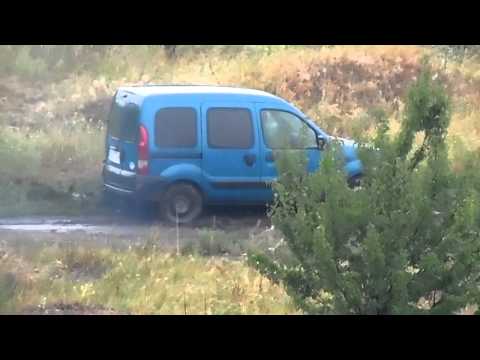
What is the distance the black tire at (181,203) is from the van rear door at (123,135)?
2.08 ft

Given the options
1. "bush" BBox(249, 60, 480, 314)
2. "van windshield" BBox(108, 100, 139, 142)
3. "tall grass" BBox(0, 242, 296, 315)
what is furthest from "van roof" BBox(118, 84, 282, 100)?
"bush" BBox(249, 60, 480, 314)

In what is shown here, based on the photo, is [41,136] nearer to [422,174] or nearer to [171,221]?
[171,221]

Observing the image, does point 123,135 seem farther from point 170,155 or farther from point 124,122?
point 170,155

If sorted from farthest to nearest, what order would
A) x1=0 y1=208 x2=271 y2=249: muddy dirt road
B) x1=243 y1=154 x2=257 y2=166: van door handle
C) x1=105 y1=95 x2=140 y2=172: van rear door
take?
x1=243 y1=154 x2=257 y2=166: van door handle < x1=105 y1=95 x2=140 y2=172: van rear door < x1=0 y1=208 x2=271 y2=249: muddy dirt road

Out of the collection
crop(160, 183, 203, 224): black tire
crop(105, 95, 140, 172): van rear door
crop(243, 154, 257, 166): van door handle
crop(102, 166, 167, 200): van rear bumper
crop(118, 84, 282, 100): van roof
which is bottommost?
crop(160, 183, 203, 224): black tire

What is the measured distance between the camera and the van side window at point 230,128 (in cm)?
1352

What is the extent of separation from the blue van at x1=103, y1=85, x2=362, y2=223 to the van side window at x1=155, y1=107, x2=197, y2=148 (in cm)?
1

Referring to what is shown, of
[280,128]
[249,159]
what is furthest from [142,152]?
[280,128]

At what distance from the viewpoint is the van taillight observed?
1318cm

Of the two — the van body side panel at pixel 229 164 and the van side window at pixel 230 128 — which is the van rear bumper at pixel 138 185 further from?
the van side window at pixel 230 128

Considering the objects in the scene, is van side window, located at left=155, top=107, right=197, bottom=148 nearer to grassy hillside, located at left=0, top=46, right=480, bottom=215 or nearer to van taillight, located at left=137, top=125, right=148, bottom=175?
van taillight, located at left=137, top=125, right=148, bottom=175

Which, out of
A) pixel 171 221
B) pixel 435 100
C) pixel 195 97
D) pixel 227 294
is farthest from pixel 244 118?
pixel 435 100

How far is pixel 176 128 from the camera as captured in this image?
13336 mm

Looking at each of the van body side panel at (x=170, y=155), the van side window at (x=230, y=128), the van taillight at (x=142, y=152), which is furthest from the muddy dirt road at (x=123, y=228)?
the van side window at (x=230, y=128)
